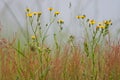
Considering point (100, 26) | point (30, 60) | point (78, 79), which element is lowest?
point (78, 79)

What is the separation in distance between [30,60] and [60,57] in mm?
288

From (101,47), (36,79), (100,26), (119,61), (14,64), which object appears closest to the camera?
(100,26)

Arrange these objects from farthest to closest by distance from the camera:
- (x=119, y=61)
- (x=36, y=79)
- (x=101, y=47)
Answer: (x=101, y=47)
(x=119, y=61)
(x=36, y=79)

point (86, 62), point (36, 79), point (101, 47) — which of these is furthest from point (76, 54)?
point (36, 79)

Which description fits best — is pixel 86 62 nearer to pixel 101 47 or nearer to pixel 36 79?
pixel 101 47

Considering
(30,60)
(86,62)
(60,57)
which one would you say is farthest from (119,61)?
(30,60)

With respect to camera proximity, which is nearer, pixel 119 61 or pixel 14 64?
pixel 14 64

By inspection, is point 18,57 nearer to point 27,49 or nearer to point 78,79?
point 27,49

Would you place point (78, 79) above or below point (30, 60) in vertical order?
below

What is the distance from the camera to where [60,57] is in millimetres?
2139

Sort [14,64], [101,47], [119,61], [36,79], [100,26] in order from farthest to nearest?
[101,47]
[119,61]
[14,64]
[36,79]
[100,26]

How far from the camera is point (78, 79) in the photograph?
2.04 m

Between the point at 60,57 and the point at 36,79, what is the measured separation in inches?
14.3

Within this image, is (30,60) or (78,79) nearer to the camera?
(30,60)
